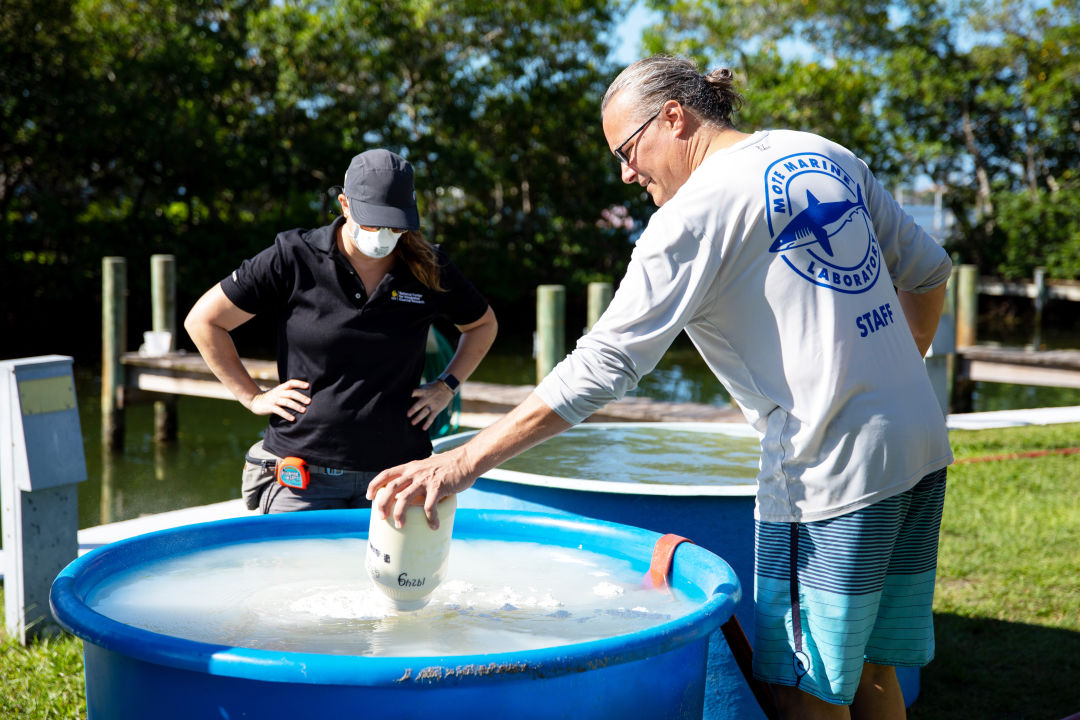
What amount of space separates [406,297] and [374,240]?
8.3 inches

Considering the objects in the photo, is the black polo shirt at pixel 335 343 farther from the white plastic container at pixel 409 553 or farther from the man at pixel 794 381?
the man at pixel 794 381

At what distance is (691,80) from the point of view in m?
2.32

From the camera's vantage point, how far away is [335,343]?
3.21m

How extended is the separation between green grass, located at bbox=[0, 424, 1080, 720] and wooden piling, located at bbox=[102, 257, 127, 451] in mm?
7773

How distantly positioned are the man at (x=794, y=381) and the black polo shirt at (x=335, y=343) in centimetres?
108

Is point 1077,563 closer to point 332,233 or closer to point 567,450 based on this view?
point 567,450

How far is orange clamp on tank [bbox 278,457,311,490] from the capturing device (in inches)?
127

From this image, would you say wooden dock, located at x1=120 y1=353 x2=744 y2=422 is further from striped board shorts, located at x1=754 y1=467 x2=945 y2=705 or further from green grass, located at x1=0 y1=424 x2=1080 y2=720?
striped board shorts, located at x1=754 y1=467 x2=945 y2=705

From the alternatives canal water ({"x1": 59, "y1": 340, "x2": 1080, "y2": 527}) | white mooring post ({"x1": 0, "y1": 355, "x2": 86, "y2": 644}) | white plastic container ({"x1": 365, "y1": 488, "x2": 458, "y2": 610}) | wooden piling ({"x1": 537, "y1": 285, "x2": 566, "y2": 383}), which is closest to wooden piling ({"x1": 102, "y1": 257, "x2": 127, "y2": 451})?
canal water ({"x1": 59, "y1": 340, "x2": 1080, "y2": 527})

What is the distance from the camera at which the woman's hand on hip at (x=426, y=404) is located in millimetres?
3383

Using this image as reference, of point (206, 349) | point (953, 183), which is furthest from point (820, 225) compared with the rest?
point (953, 183)

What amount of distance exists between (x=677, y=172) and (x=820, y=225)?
1.27ft

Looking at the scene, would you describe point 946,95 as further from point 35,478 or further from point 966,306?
point 35,478

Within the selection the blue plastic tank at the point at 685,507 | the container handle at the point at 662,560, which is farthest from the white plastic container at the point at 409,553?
the blue plastic tank at the point at 685,507
